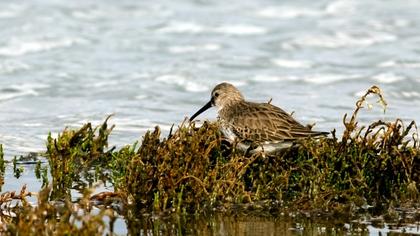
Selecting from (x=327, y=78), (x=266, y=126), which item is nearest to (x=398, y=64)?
(x=327, y=78)

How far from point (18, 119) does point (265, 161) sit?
5.57 metres

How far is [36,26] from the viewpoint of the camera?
19906 millimetres

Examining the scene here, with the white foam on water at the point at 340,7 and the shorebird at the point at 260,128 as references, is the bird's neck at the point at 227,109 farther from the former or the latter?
the white foam on water at the point at 340,7

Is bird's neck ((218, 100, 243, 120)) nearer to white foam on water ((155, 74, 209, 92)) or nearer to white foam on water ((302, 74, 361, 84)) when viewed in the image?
white foam on water ((155, 74, 209, 92))

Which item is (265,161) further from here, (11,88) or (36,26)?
(36,26)

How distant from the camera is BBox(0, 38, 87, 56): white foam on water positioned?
59.6 ft

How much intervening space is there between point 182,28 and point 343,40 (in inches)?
125

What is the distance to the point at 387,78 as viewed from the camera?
652 inches

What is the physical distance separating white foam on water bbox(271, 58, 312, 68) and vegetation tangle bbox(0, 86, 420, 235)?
824 centimetres

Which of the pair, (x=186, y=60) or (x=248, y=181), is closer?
(x=248, y=181)

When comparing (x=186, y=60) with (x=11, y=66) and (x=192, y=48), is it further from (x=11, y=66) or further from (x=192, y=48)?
(x=11, y=66)

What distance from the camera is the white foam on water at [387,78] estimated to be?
16375 millimetres

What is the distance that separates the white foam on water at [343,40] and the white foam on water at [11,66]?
5.14 m

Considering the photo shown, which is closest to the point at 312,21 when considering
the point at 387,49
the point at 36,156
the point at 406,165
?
the point at 387,49
